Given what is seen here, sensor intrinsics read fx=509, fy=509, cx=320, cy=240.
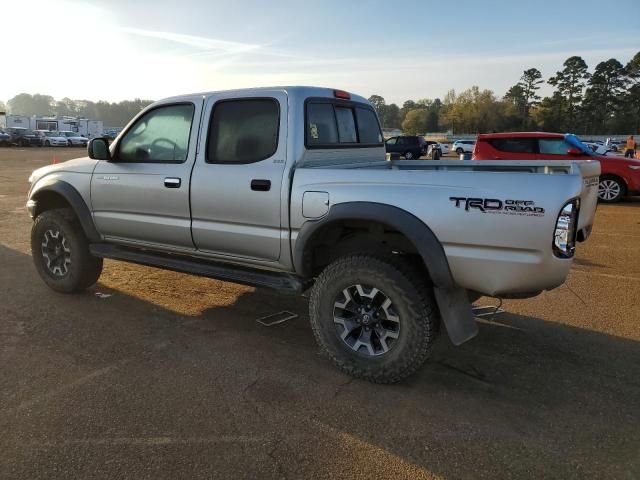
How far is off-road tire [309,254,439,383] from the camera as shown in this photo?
130 inches

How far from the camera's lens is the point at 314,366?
3.75 meters

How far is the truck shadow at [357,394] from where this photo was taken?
269 centimetres

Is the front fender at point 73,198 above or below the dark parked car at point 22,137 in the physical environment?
below

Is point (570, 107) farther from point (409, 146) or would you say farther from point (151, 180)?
Result: point (151, 180)

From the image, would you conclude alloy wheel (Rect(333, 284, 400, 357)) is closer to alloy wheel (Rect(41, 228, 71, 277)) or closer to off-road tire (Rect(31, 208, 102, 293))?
off-road tire (Rect(31, 208, 102, 293))

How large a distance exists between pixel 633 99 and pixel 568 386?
10601 cm

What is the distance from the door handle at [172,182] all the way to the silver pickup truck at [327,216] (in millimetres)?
18

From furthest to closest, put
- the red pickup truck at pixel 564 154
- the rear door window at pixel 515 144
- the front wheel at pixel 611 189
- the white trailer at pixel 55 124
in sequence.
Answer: the white trailer at pixel 55 124, the front wheel at pixel 611 189, the rear door window at pixel 515 144, the red pickup truck at pixel 564 154

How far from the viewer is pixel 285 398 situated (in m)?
3.28

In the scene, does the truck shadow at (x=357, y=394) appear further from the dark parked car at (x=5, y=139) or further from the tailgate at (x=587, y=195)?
the dark parked car at (x=5, y=139)

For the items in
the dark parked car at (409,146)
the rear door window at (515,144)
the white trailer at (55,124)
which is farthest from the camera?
the white trailer at (55,124)

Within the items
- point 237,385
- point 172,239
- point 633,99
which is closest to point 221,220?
point 172,239

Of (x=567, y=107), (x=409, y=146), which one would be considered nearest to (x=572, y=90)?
(x=567, y=107)

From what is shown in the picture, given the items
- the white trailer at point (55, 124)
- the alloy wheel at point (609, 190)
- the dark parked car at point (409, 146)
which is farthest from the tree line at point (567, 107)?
the alloy wheel at point (609, 190)
